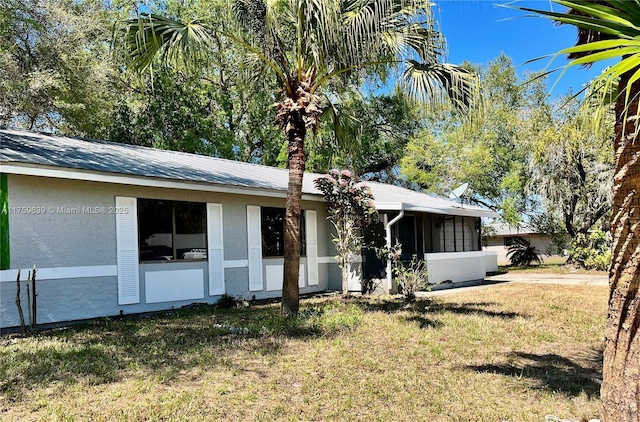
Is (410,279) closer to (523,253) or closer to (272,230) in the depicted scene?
(272,230)

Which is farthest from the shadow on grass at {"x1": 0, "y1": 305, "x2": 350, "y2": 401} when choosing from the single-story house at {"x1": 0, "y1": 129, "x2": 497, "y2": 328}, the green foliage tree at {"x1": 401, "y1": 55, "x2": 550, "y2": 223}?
the green foliage tree at {"x1": 401, "y1": 55, "x2": 550, "y2": 223}

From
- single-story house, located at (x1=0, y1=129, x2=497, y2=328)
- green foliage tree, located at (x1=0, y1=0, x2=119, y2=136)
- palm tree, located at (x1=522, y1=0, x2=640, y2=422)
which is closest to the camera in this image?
palm tree, located at (x1=522, y1=0, x2=640, y2=422)

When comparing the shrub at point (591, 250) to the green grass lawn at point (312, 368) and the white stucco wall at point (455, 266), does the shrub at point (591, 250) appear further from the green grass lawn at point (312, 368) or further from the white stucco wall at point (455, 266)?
the green grass lawn at point (312, 368)

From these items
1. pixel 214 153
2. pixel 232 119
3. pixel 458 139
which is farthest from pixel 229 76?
pixel 458 139

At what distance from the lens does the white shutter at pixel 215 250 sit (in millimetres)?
11867

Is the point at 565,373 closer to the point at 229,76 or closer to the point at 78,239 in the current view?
the point at 78,239

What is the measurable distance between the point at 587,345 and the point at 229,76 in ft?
73.1

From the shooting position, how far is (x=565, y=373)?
19.5 feet

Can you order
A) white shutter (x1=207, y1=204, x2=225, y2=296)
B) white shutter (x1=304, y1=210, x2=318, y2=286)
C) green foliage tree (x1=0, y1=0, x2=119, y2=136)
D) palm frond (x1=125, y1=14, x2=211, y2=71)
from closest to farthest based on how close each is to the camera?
palm frond (x1=125, y1=14, x2=211, y2=71)
white shutter (x1=207, y1=204, x2=225, y2=296)
white shutter (x1=304, y1=210, x2=318, y2=286)
green foliage tree (x1=0, y1=0, x2=119, y2=136)

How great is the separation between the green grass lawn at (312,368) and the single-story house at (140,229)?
0.99 metres

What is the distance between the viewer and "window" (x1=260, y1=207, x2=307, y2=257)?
43.8ft

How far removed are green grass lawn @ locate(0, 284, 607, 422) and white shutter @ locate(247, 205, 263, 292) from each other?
2.70 meters

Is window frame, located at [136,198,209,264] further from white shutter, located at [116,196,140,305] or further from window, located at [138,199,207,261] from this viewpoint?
white shutter, located at [116,196,140,305]

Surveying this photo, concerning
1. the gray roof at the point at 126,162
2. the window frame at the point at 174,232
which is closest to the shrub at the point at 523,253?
the gray roof at the point at 126,162
